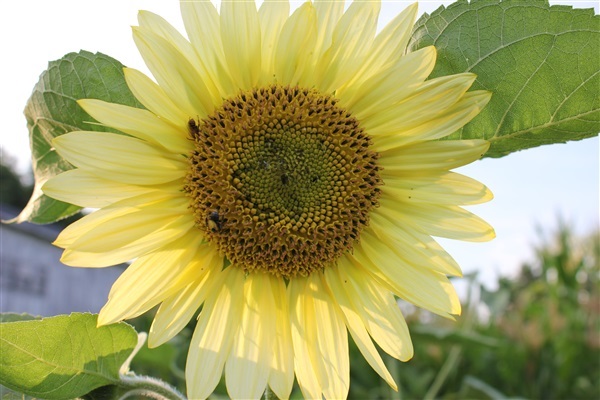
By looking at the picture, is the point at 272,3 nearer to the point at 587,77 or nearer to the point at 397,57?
the point at 397,57

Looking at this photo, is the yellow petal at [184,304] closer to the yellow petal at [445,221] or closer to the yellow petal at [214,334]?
the yellow petal at [214,334]

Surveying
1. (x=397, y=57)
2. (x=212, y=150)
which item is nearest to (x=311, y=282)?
(x=212, y=150)

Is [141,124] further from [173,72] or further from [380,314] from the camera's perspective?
[380,314]

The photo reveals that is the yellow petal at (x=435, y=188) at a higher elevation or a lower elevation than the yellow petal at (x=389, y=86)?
lower

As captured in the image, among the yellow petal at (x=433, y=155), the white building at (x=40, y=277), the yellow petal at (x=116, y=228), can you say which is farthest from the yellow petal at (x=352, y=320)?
the white building at (x=40, y=277)

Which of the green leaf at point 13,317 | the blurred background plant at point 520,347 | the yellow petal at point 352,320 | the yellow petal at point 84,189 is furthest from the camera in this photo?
the blurred background plant at point 520,347

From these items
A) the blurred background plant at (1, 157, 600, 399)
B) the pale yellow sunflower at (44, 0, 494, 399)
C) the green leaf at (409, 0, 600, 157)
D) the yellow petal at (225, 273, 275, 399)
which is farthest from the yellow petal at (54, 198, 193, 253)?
the blurred background plant at (1, 157, 600, 399)

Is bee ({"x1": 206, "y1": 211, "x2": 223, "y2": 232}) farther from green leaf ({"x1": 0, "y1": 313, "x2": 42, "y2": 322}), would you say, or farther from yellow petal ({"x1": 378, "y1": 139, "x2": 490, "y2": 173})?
green leaf ({"x1": 0, "y1": 313, "x2": 42, "y2": 322})
